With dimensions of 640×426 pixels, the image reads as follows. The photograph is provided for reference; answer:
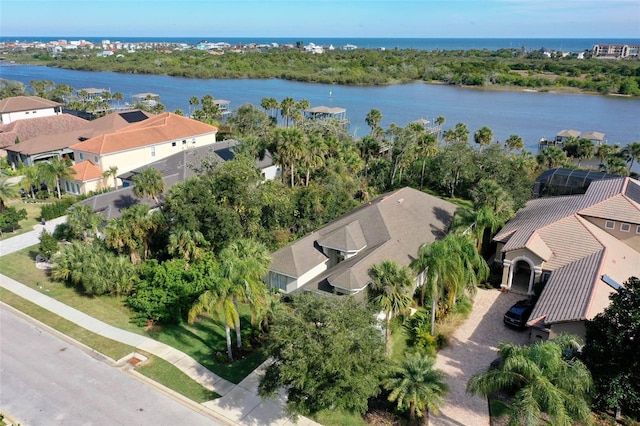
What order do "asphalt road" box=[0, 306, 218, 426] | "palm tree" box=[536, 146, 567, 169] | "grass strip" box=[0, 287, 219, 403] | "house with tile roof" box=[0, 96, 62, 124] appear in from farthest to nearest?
"house with tile roof" box=[0, 96, 62, 124] < "palm tree" box=[536, 146, 567, 169] < "grass strip" box=[0, 287, 219, 403] < "asphalt road" box=[0, 306, 218, 426]

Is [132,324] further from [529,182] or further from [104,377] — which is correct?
[529,182]

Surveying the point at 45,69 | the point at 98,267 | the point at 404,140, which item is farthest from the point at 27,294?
the point at 45,69

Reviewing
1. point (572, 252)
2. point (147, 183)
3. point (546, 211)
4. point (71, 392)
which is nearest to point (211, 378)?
point (71, 392)

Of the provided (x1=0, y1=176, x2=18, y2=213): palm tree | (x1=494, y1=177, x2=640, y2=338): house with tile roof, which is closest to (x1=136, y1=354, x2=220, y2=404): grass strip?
(x1=494, y1=177, x2=640, y2=338): house with tile roof

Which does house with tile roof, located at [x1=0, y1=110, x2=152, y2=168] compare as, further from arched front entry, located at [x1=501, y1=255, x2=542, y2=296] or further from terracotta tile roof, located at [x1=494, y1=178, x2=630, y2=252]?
arched front entry, located at [x1=501, y1=255, x2=542, y2=296]

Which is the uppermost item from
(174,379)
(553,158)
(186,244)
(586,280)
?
(553,158)

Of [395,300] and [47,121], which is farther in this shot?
[47,121]

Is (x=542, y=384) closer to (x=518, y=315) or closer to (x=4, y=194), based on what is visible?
(x=518, y=315)
